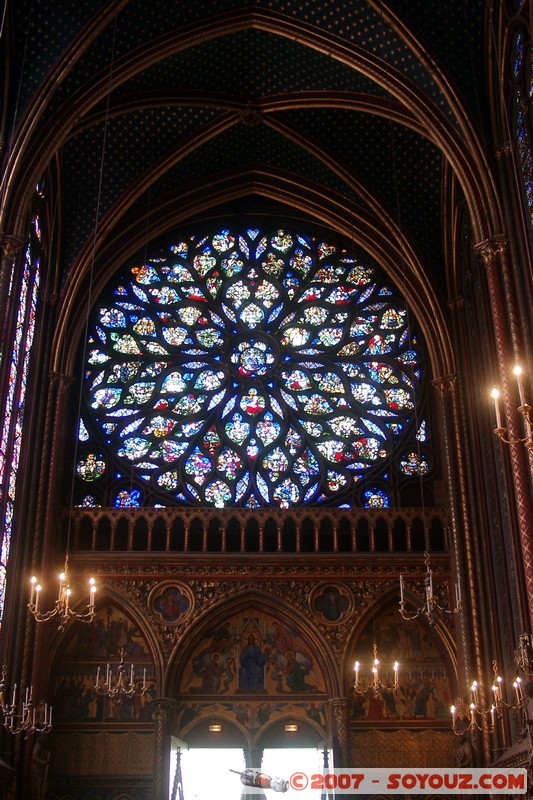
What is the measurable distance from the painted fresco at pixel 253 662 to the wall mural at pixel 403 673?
2.91ft

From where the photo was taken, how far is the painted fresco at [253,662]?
18703 millimetres

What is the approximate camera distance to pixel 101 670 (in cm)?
1862

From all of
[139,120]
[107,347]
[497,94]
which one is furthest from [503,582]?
[139,120]

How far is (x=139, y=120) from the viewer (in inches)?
795

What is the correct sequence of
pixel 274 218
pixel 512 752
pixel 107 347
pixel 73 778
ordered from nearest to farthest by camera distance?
pixel 512 752 < pixel 73 778 < pixel 107 347 < pixel 274 218

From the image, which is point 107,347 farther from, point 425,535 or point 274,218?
point 425,535

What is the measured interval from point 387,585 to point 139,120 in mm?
10283

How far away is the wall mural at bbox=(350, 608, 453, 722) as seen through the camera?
1842 centimetres

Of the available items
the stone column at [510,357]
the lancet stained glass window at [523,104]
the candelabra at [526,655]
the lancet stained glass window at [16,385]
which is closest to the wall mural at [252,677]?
the lancet stained glass window at [16,385]

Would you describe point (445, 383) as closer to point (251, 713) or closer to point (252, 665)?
point (252, 665)

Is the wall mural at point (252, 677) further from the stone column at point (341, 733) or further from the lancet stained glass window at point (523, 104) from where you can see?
the lancet stained glass window at point (523, 104)

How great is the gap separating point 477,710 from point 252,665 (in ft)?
14.1

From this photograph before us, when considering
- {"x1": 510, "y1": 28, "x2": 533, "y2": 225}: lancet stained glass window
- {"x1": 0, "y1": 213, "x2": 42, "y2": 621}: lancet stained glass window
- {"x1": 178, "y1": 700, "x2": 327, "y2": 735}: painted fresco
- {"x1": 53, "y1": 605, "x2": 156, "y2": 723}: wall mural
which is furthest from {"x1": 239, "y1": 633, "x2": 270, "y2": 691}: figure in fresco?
{"x1": 510, "y1": 28, "x2": 533, "y2": 225}: lancet stained glass window

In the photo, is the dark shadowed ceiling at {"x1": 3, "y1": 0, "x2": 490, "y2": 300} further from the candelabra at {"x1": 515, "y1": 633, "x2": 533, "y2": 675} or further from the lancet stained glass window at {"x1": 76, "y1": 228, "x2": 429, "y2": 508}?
the candelabra at {"x1": 515, "y1": 633, "x2": 533, "y2": 675}
